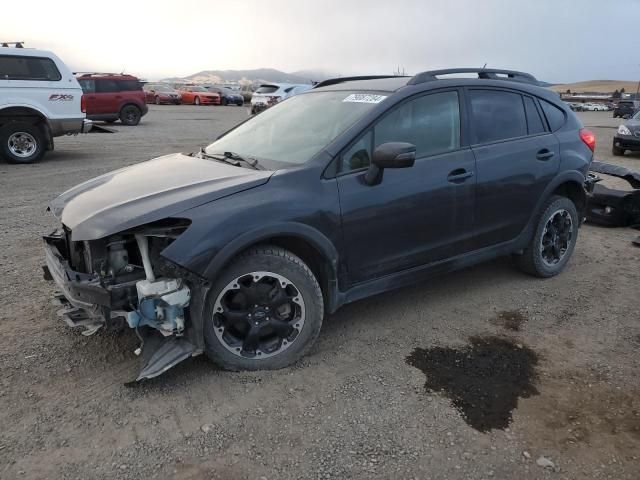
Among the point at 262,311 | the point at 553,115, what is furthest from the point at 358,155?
the point at 553,115

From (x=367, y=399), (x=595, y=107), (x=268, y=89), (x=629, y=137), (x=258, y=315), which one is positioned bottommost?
(x=595, y=107)

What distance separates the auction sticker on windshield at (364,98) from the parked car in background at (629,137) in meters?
12.8

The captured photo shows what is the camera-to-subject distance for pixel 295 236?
3.15 metres

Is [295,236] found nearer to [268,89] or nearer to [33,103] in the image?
[33,103]

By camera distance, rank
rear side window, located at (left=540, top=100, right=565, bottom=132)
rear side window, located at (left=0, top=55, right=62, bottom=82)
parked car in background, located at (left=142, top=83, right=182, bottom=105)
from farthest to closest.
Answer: parked car in background, located at (left=142, top=83, right=182, bottom=105) < rear side window, located at (left=0, top=55, right=62, bottom=82) < rear side window, located at (left=540, top=100, right=565, bottom=132)

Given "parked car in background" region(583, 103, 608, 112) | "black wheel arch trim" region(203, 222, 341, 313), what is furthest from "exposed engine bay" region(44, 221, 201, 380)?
"parked car in background" region(583, 103, 608, 112)

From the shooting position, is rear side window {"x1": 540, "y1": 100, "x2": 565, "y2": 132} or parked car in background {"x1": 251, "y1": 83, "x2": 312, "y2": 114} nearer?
rear side window {"x1": 540, "y1": 100, "x2": 565, "y2": 132}

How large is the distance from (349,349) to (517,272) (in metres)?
2.24

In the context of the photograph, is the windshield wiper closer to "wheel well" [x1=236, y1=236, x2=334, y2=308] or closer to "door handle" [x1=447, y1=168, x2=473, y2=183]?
"wheel well" [x1=236, y1=236, x2=334, y2=308]

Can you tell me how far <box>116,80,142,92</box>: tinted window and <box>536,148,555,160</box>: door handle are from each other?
18.0m

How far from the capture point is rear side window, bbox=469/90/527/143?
4.14 metres

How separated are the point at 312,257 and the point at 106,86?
60.5 ft

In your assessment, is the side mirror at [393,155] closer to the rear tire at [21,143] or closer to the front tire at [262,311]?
the front tire at [262,311]

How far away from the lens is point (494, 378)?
3227mm
